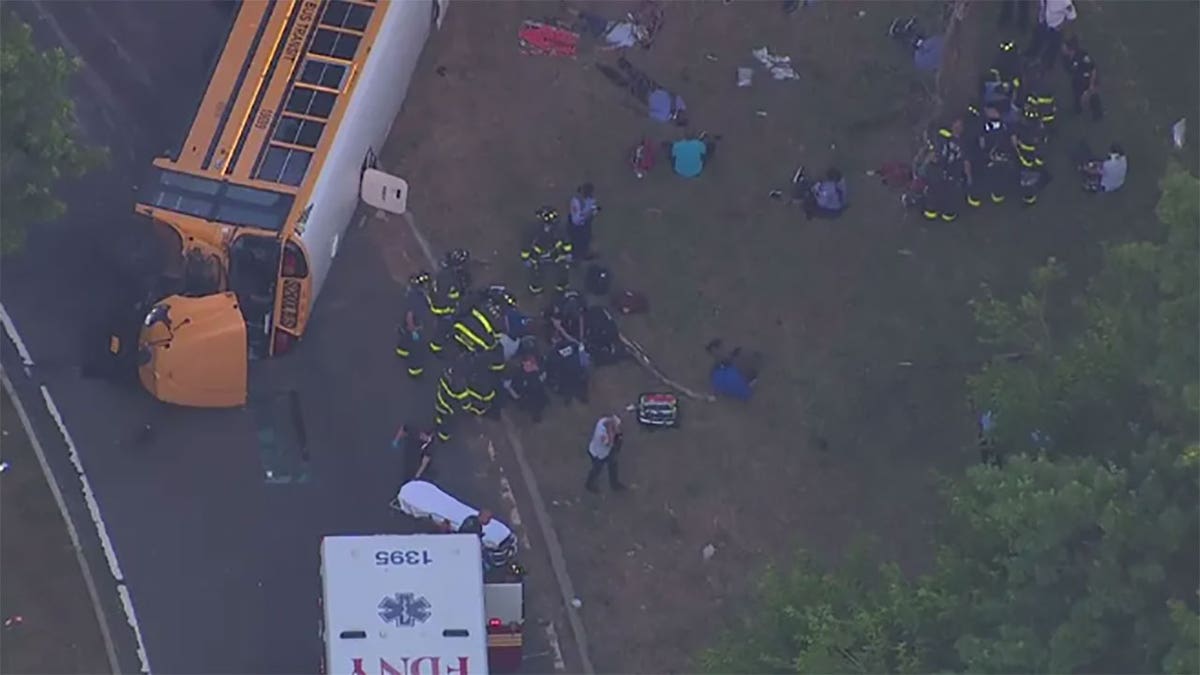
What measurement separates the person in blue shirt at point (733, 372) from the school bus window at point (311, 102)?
18.0ft

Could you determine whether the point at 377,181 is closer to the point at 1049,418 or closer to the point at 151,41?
the point at 151,41

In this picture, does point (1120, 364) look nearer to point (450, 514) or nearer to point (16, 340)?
point (450, 514)

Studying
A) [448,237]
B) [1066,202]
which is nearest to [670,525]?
[448,237]

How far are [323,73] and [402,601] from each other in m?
7.95

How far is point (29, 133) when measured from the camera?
2912 cm

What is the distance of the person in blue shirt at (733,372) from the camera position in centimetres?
3231

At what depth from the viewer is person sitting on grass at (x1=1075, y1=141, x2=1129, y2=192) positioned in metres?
34.5

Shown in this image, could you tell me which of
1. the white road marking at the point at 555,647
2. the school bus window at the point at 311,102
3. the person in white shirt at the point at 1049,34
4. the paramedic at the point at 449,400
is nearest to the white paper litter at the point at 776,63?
the person in white shirt at the point at 1049,34

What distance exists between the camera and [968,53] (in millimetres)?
36156

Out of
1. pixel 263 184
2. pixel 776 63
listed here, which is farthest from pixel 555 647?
pixel 776 63

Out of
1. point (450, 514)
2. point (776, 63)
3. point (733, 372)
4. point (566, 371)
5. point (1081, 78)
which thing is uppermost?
point (1081, 78)

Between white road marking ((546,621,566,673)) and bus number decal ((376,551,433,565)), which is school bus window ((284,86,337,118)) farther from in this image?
white road marking ((546,621,566,673))

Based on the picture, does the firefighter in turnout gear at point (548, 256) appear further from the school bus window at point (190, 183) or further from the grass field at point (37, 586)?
the grass field at point (37, 586)

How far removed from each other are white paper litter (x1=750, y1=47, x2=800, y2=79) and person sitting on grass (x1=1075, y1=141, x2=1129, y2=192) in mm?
4005
